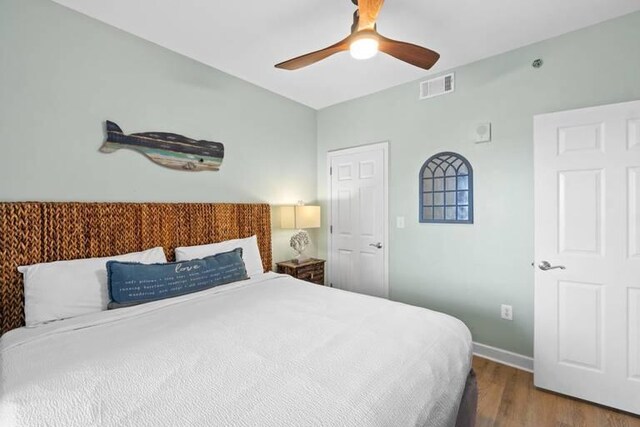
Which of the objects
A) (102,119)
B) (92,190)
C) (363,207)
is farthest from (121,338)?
(363,207)

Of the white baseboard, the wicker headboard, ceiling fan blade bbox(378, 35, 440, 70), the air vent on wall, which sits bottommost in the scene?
the white baseboard

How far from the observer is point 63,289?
168 centimetres

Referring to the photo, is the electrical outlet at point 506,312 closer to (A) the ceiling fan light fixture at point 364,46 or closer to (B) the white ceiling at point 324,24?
(B) the white ceiling at point 324,24

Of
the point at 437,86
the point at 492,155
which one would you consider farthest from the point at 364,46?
the point at 492,155

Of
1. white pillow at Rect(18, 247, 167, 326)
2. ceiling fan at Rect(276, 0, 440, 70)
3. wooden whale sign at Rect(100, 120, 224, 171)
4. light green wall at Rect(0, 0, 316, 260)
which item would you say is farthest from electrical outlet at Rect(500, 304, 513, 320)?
white pillow at Rect(18, 247, 167, 326)

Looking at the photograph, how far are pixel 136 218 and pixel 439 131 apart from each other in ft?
8.87

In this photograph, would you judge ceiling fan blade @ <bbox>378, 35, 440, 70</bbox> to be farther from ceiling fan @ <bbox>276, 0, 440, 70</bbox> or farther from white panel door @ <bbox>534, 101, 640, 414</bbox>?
white panel door @ <bbox>534, 101, 640, 414</bbox>

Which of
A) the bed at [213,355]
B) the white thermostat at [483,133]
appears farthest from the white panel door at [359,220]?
the bed at [213,355]

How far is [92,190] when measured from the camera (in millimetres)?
2053

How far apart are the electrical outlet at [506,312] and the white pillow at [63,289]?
9.59 ft

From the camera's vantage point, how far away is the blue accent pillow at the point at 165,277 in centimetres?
176

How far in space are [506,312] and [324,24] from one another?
268 centimetres

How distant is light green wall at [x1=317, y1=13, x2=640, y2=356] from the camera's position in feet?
6.88

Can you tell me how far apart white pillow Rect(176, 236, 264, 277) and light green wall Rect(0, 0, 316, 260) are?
0.46m
